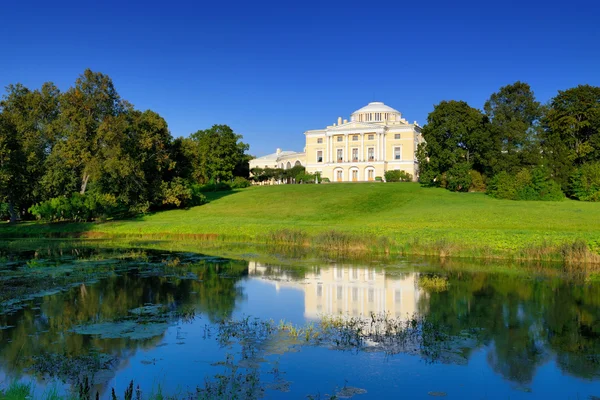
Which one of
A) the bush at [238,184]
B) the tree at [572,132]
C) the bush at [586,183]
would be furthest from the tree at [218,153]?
the bush at [586,183]

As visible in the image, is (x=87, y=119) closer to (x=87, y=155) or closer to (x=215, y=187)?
(x=87, y=155)

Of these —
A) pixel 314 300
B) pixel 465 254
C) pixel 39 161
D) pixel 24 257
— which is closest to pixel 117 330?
pixel 314 300

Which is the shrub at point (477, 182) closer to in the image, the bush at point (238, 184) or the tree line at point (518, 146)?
the tree line at point (518, 146)

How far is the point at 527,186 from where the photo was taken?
46219 millimetres

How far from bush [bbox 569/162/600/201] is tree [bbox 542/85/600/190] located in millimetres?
1252

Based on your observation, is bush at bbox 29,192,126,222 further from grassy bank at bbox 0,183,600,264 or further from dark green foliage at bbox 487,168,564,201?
dark green foliage at bbox 487,168,564,201

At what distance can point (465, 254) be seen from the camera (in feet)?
81.5

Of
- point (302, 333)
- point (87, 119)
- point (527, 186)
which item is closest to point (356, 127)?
point (527, 186)

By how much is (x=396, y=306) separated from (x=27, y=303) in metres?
10.4

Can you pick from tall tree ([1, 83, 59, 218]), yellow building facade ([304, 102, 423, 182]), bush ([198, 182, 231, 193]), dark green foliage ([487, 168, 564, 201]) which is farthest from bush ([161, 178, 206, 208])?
yellow building facade ([304, 102, 423, 182])

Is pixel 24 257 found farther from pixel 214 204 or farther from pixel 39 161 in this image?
pixel 214 204

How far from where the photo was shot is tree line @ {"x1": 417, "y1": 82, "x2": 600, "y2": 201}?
46.5 metres

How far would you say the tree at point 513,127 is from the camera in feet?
170

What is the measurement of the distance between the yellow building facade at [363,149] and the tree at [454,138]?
28.6m
